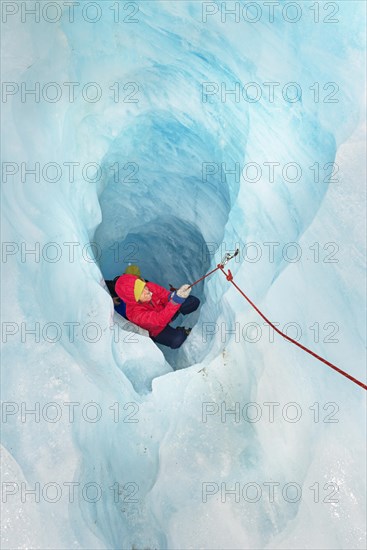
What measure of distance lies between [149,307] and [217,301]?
623 mm

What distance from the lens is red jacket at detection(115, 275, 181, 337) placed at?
13.8ft

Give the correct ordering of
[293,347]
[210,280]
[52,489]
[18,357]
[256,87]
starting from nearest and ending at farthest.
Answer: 1. [52,489]
2. [18,357]
3. [293,347]
4. [256,87]
5. [210,280]

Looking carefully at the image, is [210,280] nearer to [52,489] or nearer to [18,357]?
[18,357]

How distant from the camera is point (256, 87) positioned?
352cm

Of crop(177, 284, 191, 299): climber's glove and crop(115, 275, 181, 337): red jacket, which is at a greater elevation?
crop(177, 284, 191, 299): climber's glove

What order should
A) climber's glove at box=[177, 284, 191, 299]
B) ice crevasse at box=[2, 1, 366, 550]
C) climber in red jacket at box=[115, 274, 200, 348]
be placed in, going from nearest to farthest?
ice crevasse at box=[2, 1, 366, 550] < climber's glove at box=[177, 284, 191, 299] < climber in red jacket at box=[115, 274, 200, 348]

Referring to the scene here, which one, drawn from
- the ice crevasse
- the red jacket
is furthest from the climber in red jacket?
the ice crevasse

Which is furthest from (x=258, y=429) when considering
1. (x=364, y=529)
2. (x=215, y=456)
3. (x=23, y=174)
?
(x=23, y=174)

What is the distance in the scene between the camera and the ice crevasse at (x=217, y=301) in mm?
2766

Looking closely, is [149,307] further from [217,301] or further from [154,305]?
[217,301]

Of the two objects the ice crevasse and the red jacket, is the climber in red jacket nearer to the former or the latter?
the red jacket

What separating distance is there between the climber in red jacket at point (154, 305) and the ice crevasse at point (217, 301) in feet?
1.34

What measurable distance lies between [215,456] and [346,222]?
5.55 feet

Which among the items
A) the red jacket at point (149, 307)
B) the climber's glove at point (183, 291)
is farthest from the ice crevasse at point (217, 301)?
the red jacket at point (149, 307)
